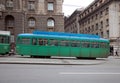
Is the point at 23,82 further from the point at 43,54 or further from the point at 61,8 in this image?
the point at 61,8

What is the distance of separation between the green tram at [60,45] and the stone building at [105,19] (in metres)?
24.0

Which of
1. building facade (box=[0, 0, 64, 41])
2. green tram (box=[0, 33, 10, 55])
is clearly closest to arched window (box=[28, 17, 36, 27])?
building facade (box=[0, 0, 64, 41])

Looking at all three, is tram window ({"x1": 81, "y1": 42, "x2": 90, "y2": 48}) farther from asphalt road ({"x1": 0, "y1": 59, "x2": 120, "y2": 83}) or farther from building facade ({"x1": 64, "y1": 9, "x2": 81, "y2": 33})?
building facade ({"x1": 64, "y1": 9, "x2": 81, "y2": 33})

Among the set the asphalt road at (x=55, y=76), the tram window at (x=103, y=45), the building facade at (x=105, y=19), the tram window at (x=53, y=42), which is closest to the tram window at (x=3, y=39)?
the tram window at (x=53, y=42)

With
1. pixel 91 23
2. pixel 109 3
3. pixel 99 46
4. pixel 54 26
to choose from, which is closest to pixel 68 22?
pixel 91 23

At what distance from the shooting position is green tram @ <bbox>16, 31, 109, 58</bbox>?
27.3m

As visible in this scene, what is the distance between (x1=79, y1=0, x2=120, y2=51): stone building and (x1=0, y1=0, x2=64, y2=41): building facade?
527 inches

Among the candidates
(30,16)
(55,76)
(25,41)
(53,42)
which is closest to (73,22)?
(30,16)

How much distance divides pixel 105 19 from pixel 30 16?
2028 centimetres

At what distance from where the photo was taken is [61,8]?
4912 cm

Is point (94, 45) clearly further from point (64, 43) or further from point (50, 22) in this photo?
point (50, 22)

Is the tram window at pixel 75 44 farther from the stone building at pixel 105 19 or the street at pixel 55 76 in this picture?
the stone building at pixel 105 19

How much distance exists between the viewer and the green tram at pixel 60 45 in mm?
27297

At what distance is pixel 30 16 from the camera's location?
48.2 metres
